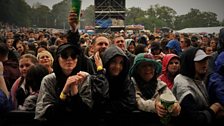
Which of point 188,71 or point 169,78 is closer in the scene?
point 188,71

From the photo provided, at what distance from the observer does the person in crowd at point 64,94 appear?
9.92 feet

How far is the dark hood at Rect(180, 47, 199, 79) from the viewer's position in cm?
342

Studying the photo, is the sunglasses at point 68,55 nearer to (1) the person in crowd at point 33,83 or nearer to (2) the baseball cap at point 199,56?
(1) the person in crowd at point 33,83

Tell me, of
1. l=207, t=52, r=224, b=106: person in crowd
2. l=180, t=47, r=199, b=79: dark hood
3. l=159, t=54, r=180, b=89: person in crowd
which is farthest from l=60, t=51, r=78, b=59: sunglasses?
l=159, t=54, r=180, b=89: person in crowd

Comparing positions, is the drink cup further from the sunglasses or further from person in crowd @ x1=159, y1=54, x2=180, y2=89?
person in crowd @ x1=159, y1=54, x2=180, y2=89

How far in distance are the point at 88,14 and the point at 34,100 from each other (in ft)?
535

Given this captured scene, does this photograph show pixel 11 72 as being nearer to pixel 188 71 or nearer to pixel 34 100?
pixel 34 100

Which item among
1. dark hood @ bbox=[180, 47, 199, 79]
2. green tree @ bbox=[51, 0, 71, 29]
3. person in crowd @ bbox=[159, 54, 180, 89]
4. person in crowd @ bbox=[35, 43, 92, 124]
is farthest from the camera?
green tree @ bbox=[51, 0, 71, 29]

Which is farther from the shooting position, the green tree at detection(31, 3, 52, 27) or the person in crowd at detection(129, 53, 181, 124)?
the green tree at detection(31, 3, 52, 27)


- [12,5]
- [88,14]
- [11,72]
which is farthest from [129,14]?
[11,72]

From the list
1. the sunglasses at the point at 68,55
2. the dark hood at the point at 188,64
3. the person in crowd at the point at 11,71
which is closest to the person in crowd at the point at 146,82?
the dark hood at the point at 188,64

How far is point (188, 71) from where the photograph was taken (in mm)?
3430

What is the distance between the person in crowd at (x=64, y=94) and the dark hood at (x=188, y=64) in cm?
107

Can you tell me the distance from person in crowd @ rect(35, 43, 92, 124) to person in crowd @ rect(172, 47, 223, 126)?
94 centimetres
